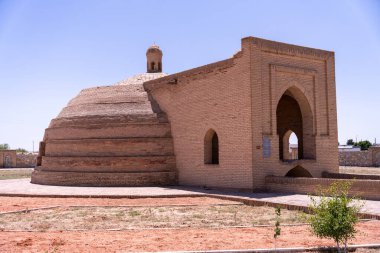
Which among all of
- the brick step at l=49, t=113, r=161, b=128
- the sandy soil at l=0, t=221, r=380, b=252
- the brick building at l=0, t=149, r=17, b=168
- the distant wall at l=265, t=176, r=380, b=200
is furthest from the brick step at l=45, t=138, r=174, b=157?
the brick building at l=0, t=149, r=17, b=168

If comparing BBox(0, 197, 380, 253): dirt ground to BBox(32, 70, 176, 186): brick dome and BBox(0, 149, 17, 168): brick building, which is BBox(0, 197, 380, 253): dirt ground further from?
BBox(0, 149, 17, 168): brick building

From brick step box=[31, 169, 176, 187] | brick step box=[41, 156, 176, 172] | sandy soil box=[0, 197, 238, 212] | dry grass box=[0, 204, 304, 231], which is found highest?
brick step box=[41, 156, 176, 172]

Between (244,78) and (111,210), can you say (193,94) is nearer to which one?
(244,78)

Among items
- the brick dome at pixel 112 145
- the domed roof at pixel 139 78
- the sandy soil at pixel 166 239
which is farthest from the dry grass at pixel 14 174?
the sandy soil at pixel 166 239

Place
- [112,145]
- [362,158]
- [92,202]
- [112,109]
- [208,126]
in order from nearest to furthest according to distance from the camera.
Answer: [92,202] → [208,126] → [112,145] → [112,109] → [362,158]

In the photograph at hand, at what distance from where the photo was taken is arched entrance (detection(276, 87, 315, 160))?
1608 centimetres

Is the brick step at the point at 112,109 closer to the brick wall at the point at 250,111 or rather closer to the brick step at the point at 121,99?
the brick step at the point at 121,99

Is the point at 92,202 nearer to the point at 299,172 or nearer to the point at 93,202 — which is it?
the point at 93,202

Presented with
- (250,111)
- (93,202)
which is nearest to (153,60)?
(250,111)

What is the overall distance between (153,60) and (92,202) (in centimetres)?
1326

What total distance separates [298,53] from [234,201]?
674 cm

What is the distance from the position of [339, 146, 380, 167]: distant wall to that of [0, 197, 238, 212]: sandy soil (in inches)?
1060

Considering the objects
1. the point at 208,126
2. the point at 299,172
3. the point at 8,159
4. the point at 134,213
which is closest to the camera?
the point at 134,213

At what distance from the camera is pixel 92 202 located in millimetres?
12484
